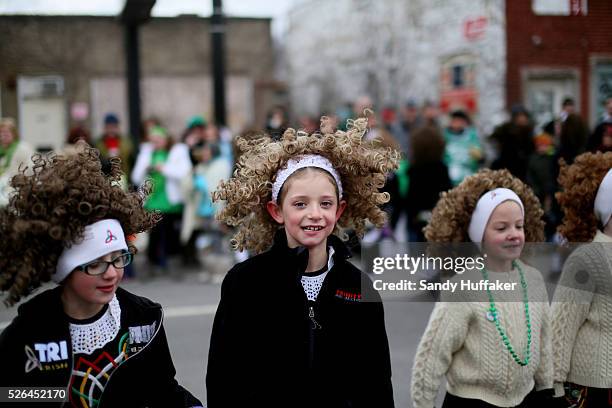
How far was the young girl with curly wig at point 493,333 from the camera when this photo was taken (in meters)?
3.04

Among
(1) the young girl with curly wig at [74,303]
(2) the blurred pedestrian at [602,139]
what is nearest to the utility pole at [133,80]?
(2) the blurred pedestrian at [602,139]

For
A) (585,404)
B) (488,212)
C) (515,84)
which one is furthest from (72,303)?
(515,84)

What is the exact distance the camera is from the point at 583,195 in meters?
3.37

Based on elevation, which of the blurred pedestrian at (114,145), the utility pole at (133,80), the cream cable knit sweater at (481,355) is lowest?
the cream cable knit sweater at (481,355)

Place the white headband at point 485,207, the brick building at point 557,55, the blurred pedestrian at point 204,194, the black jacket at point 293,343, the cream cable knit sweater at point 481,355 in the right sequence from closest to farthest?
the black jacket at point 293,343 < the cream cable knit sweater at point 481,355 < the white headband at point 485,207 < the blurred pedestrian at point 204,194 < the brick building at point 557,55

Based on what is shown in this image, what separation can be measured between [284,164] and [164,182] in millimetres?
6420

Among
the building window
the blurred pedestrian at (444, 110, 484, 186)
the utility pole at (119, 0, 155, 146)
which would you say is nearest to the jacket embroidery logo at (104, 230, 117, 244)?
the blurred pedestrian at (444, 110, 484, 186)

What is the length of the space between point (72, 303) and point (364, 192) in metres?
1.15

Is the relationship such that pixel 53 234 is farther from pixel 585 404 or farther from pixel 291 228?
pixel 585 404

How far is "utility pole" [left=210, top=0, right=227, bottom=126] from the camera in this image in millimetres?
10188

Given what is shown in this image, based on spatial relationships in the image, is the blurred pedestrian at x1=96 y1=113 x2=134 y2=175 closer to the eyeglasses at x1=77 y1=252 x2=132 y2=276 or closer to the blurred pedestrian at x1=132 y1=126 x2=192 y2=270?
the blurred pedestrian at x1=132 y1=126 x2=192 y2=270

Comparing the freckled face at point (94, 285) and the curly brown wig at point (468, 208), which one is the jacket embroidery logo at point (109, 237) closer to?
the freckled face at point (94, 285)

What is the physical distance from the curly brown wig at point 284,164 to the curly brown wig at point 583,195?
872 mm

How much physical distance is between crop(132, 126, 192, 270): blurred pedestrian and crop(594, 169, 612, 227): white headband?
6323 millimetres
